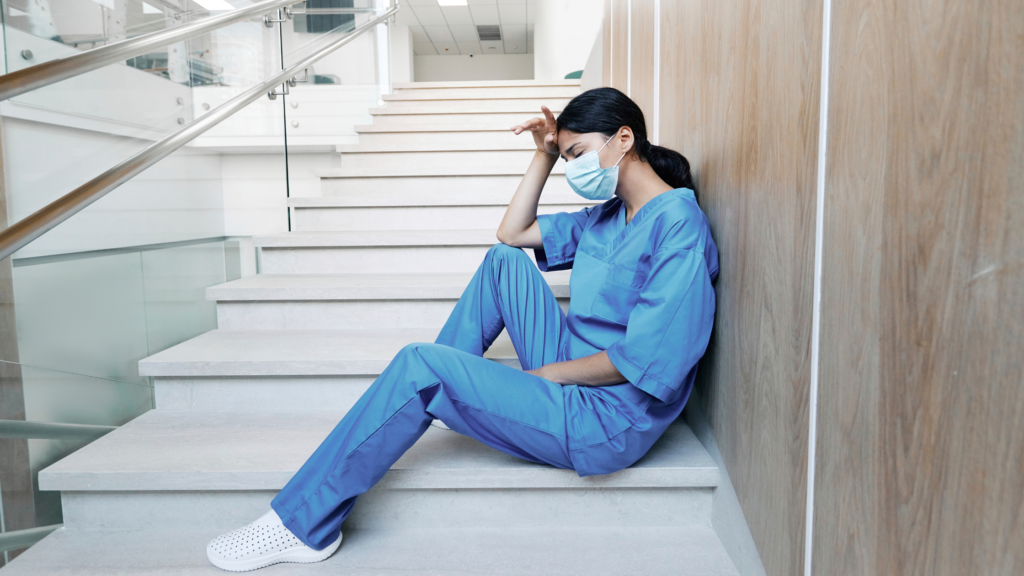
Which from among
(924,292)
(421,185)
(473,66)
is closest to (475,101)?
(421,185)

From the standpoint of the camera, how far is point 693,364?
1070 mm

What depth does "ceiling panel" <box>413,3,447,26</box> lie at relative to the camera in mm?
7771

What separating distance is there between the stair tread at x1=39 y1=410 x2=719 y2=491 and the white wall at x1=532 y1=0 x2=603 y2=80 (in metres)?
3.43

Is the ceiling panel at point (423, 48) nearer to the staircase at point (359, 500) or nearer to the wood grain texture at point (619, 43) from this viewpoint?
the wood grain texture at point (619, 43)

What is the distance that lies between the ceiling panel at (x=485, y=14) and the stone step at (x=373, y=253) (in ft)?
21.6

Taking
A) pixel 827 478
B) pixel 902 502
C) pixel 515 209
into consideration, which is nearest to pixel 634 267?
pixel 515 209

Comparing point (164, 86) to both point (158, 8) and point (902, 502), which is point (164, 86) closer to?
point (158, 8)

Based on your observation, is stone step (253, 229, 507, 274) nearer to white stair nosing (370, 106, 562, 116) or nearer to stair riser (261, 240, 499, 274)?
stair riser (261, 240, 499, 274)

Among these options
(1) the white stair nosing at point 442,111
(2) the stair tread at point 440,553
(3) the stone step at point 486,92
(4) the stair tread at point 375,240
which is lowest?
(2) the stair tread at point 440,553

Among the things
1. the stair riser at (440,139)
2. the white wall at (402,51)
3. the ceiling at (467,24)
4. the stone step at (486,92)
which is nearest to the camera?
the stair riser at (440,139)

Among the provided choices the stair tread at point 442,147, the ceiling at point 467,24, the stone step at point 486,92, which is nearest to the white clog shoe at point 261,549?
the stair tread at point 442,147

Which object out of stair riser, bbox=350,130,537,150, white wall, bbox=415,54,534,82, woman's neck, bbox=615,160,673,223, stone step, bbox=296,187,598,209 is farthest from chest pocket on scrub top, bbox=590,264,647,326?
white wall, bbox=415,54,534,82

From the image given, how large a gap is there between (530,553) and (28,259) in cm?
113

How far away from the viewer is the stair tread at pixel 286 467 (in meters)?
1.16
